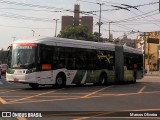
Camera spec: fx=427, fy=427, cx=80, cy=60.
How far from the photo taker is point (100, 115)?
13180 millimetres

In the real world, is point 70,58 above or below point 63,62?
above

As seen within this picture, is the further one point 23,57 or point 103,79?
point 103,79

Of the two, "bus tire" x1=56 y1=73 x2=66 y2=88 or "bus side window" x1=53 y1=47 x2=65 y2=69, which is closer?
"bus side window" x1=53 y1=47 x2=65 y2=69

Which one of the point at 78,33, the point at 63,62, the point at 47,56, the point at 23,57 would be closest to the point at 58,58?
the point at 63,62

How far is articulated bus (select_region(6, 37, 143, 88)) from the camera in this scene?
78.6 feet

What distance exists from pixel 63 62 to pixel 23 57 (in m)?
2.71

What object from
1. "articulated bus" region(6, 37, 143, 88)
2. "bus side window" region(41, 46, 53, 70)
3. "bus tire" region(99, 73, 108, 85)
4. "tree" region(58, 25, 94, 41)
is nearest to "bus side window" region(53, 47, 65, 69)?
"articulated bus" region(6, 37, 143, 88)

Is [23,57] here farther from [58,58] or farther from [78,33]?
[78,33]

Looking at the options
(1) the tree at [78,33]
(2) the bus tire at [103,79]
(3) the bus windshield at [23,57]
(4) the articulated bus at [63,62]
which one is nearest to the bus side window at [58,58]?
(4) the articulated bus at [63,62]

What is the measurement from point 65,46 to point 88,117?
45.0 feet

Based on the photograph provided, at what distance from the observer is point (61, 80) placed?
25781mm

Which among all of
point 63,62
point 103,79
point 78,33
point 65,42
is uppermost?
point 78,33

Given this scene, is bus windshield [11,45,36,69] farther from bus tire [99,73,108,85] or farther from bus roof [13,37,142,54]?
bus tire [99,73,108,85]

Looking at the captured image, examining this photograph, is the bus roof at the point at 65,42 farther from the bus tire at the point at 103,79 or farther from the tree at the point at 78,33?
the tree at the point at 78,33
